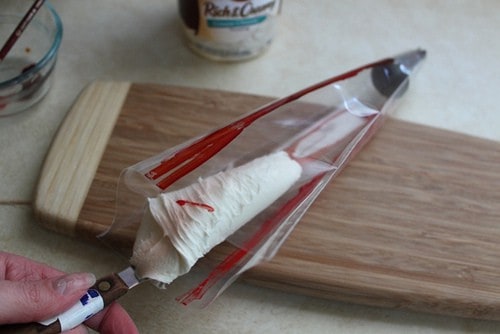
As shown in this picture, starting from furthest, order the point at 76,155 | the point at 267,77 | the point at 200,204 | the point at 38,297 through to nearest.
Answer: the point at 267,77 < the point at 76,155 < the point at 200,204 < the point at 38,297

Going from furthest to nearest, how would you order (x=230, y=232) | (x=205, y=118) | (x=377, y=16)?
(x=377, y=16), (x=205, y=118), (x=230, y=232)

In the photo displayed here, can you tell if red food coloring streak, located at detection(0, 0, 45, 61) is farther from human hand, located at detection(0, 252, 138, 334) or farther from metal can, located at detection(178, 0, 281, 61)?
human hand, located at detection(0, 252, 138, 334)

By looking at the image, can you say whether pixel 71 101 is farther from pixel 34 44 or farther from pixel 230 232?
pixel 230 232

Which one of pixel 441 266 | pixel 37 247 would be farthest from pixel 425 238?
pixel 37 247

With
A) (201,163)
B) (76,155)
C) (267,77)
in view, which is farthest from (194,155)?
(267,77)

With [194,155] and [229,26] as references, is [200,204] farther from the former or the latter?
[229,26]
